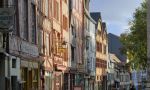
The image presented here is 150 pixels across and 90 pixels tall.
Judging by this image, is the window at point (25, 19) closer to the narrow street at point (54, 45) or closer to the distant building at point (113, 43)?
the narrow street at point (54, 45)

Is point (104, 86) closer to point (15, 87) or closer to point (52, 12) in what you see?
point (52, 12)

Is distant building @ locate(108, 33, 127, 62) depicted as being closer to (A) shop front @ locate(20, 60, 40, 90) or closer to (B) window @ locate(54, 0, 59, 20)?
(B) window @ locate(54, 0, 59, 20)

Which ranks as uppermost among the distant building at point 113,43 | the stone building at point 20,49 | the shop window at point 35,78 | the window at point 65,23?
the distant building at point 113,43

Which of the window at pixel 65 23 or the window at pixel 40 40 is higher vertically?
the window at pixel 65 23

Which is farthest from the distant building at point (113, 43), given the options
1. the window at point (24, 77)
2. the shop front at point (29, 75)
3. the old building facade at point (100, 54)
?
the window at point (24, 77)

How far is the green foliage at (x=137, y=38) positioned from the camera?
65.3 meters

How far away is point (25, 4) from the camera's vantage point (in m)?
39.1

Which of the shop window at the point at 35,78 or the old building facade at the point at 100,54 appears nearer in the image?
the shop window at the point at 35,78

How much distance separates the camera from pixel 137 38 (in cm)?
6606

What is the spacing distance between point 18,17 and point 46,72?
458 inches

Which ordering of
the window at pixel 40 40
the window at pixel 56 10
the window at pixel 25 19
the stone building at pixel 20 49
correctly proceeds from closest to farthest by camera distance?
the stone building at pixel 20 49 → the window at pixel 25 19 → the window at pixel 40 40 → the window at pixel 56 10

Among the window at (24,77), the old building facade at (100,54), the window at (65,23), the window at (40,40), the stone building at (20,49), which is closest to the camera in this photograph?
the stone building at (20,49)

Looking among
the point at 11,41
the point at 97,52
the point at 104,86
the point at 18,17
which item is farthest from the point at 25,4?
the point at 104,86

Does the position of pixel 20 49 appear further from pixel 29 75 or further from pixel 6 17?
pixel 6 17
